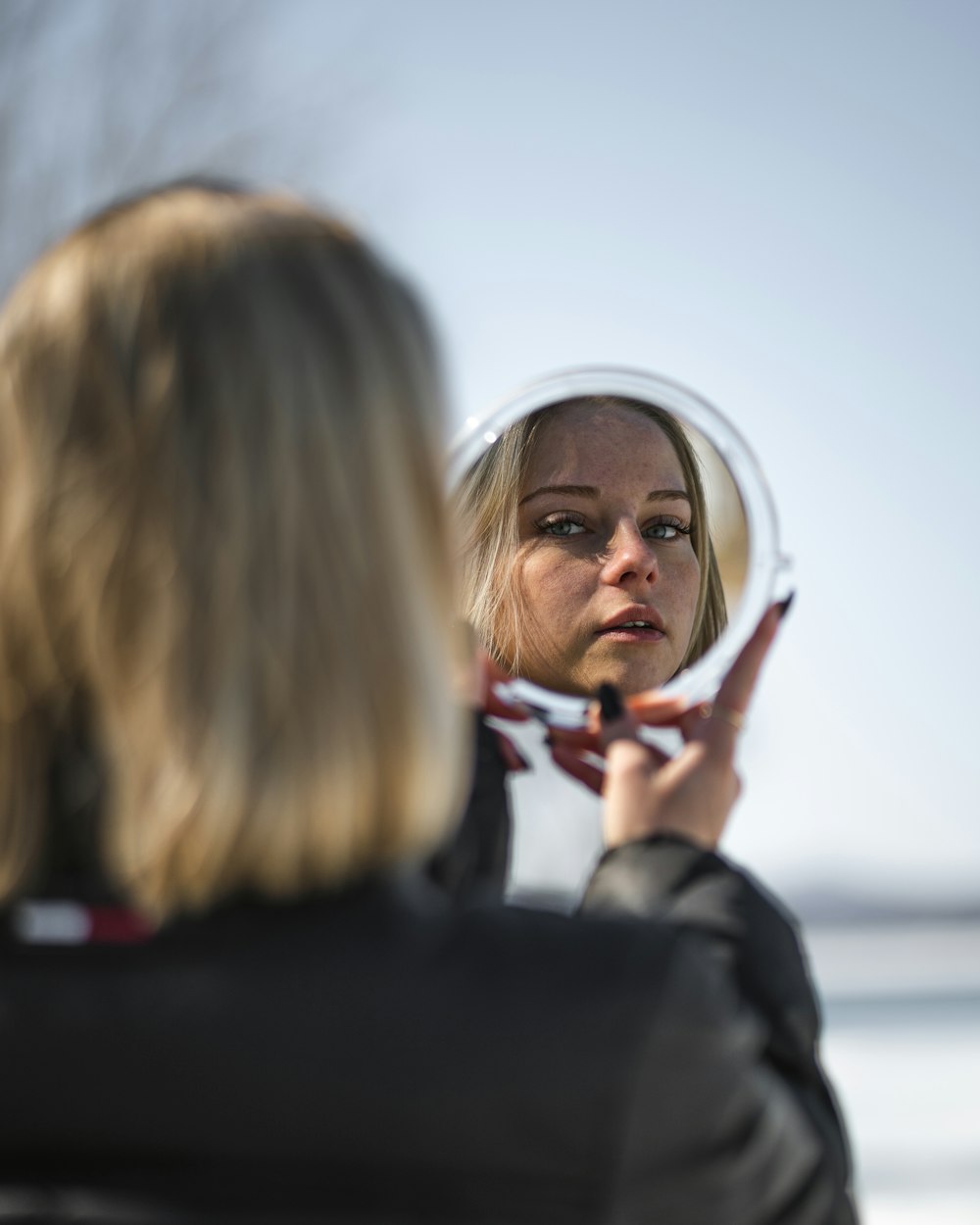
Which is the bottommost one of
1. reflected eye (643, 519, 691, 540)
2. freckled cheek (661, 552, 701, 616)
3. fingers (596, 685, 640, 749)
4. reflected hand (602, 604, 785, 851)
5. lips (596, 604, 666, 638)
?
reflected hand (602, 604, 785, 851)

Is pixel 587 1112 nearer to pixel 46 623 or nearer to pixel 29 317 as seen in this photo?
pixel 46 623

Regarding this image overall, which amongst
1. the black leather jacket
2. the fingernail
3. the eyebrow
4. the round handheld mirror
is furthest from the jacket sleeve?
the eyebrow

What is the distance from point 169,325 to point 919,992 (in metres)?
5.41

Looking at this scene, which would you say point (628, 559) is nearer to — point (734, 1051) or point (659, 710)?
point (659, 710)

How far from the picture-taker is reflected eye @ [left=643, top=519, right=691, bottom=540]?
1135 mm

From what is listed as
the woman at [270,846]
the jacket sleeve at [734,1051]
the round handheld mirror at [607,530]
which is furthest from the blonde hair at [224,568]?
the round handheld mirror at [607,530]

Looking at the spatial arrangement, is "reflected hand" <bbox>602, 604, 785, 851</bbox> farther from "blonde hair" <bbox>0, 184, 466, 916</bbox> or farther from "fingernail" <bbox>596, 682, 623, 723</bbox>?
"blonde hair" <bbox>0, 184, 466, 916</bbox>

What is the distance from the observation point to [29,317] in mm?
582

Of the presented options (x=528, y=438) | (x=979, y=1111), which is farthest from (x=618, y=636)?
(x=979, y=1111)

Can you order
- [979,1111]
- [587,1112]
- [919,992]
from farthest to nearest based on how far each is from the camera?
[919,992], [979,1111], [587,1112]

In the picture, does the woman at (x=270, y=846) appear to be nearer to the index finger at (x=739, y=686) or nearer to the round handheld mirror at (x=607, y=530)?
the index finger at (x=739, y=686)

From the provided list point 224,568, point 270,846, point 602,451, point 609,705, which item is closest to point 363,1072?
point 270,846

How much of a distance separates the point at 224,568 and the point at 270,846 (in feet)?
0.35

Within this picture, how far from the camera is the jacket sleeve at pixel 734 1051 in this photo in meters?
0.53
